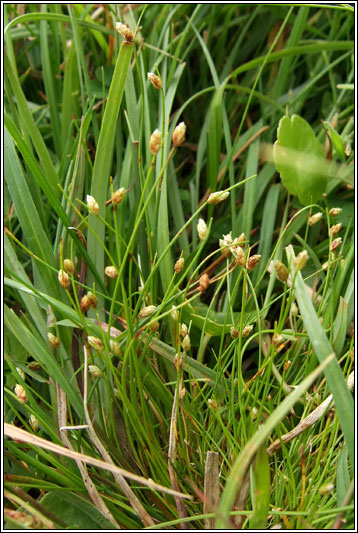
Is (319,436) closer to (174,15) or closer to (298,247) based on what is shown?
(298,247)

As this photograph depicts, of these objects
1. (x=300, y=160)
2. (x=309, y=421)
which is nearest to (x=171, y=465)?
(x=309, y=421)

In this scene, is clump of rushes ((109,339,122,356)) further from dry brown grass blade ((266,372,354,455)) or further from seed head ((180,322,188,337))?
dry brown grass blade ((266,372,354,455))

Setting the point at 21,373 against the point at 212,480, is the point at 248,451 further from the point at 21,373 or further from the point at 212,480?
the point at 21,373

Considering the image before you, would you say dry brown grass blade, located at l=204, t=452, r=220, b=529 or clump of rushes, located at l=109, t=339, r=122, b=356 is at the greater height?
clump of rushes, located at l=109, t=339, r=122, b=356

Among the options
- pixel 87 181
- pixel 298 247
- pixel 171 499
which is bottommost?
pixel 171 499

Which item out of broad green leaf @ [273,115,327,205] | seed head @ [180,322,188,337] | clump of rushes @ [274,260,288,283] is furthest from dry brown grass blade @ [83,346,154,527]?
broad green leaf @ [273,115,327,205]

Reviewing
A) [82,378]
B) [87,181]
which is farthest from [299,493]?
[87,181]

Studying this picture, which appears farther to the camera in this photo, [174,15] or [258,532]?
[174,15]
